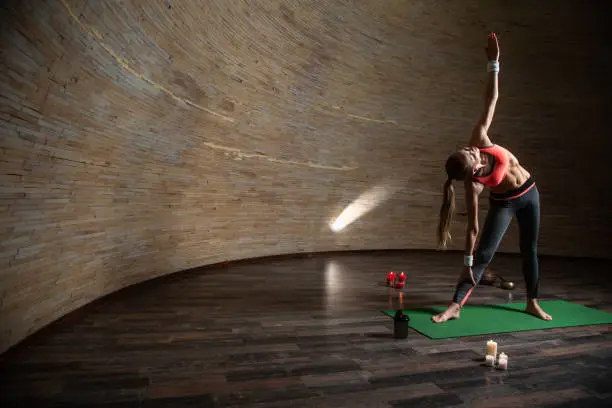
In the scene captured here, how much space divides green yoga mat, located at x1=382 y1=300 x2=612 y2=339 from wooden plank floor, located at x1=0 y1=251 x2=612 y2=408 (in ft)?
0.42

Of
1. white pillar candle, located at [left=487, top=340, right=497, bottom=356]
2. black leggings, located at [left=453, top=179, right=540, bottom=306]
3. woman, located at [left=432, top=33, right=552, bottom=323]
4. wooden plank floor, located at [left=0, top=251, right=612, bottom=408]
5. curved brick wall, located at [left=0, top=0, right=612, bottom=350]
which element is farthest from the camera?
black leggings, located at [left=453, top=179, right=540, bottom=306]

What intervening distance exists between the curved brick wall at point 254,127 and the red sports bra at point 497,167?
287 cm

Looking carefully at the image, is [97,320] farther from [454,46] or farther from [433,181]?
[454,46]

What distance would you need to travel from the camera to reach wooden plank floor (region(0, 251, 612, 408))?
6.31 feet

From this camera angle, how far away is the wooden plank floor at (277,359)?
1.92m

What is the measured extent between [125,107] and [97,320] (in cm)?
172

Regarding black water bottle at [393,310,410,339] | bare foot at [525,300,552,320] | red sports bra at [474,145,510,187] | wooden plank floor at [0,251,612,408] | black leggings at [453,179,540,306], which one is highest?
red sports bra at [474,145,510,187]

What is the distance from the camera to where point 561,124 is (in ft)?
26.2

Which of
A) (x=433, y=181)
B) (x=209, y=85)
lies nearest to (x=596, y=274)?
(x=433, y=181)

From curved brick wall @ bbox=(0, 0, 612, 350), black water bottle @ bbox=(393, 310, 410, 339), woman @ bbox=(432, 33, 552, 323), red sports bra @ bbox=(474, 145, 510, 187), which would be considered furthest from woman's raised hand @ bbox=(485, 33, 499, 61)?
curved brick wall @ bbox=(0, 0, 612, 350)

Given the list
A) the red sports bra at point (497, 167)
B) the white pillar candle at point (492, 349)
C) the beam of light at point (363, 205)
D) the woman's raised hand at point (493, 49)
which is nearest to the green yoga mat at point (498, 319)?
the white pillar candle at point (492, 349)

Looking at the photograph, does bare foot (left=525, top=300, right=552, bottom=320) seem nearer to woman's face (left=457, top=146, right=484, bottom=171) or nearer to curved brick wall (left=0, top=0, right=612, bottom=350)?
woman's face (left=457, top=146, right=484, bottom=171)

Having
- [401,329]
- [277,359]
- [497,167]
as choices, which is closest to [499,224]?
[497,167]

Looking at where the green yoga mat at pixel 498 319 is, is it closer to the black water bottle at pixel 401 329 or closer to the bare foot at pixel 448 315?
the bare foot at pixel 448 315
